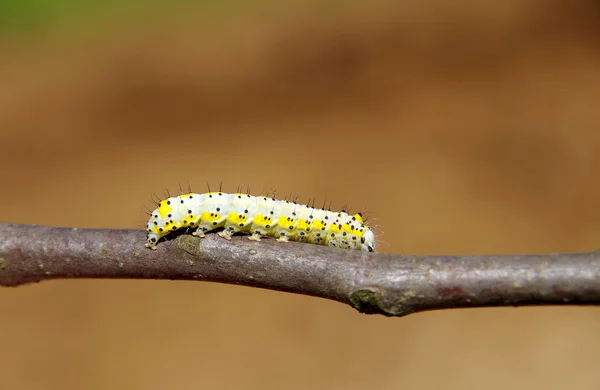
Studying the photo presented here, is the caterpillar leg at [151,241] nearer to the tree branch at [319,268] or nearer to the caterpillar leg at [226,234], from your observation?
the tree branch at [319,268]

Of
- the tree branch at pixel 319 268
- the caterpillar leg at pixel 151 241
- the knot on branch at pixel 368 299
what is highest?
the caterpillar leg at pixel 151 241

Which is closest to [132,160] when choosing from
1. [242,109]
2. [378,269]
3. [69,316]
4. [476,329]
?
[242,109]

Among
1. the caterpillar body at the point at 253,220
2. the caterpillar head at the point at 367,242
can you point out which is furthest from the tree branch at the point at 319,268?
the caterpillar head at the point at 367,242

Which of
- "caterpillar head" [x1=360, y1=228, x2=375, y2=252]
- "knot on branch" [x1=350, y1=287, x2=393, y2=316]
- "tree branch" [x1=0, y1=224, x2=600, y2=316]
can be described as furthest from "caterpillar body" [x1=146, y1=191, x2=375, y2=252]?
"knot on branch" [x1=350, y1=287, x2=393, y2=316]

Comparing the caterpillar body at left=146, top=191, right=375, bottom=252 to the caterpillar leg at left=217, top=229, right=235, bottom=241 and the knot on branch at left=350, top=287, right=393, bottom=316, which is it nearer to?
the caterpillar leg at left=217, top=229, right=235, bottom=241

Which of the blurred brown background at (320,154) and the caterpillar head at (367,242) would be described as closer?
the caterpillar head at (367,242)

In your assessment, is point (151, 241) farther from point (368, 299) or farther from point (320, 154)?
point (320, 154)

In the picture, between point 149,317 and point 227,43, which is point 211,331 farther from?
point 227,43
